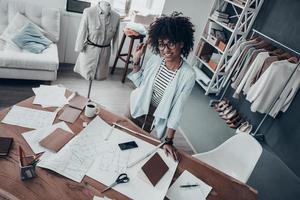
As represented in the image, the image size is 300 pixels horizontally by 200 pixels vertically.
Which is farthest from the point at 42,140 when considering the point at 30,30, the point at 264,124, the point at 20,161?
the point at 264,124

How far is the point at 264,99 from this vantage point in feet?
10.7

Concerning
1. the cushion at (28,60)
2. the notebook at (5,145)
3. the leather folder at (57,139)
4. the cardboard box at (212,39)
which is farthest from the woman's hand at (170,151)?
the cardboard box at (212,39)

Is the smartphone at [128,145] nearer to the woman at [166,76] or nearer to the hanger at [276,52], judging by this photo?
the woman at [166,76]

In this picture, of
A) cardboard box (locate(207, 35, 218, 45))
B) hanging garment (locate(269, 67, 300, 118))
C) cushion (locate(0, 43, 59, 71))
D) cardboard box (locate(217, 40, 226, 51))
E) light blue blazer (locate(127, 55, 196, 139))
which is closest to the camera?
light blue blazer (locate(127, 55, 196, 139))

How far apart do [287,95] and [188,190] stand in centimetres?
250

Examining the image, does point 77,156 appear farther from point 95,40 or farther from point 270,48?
point 270,48

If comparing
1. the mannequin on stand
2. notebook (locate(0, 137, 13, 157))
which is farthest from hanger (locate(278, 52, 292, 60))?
notebook (locate(0, 137, 13, 157))

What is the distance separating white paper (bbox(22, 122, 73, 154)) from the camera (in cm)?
129

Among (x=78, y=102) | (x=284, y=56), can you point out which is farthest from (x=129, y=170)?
(x=284, y=56)

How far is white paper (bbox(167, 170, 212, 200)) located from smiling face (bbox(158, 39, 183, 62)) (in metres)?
0.75

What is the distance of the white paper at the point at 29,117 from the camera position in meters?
1.42

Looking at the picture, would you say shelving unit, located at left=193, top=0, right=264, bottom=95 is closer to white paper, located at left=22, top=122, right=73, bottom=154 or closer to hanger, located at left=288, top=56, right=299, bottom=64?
hanger, located at left=288, top=56, right=299, bottom=64

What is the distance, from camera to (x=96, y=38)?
9.13 ft

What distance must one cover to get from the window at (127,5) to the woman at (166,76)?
2.31m
